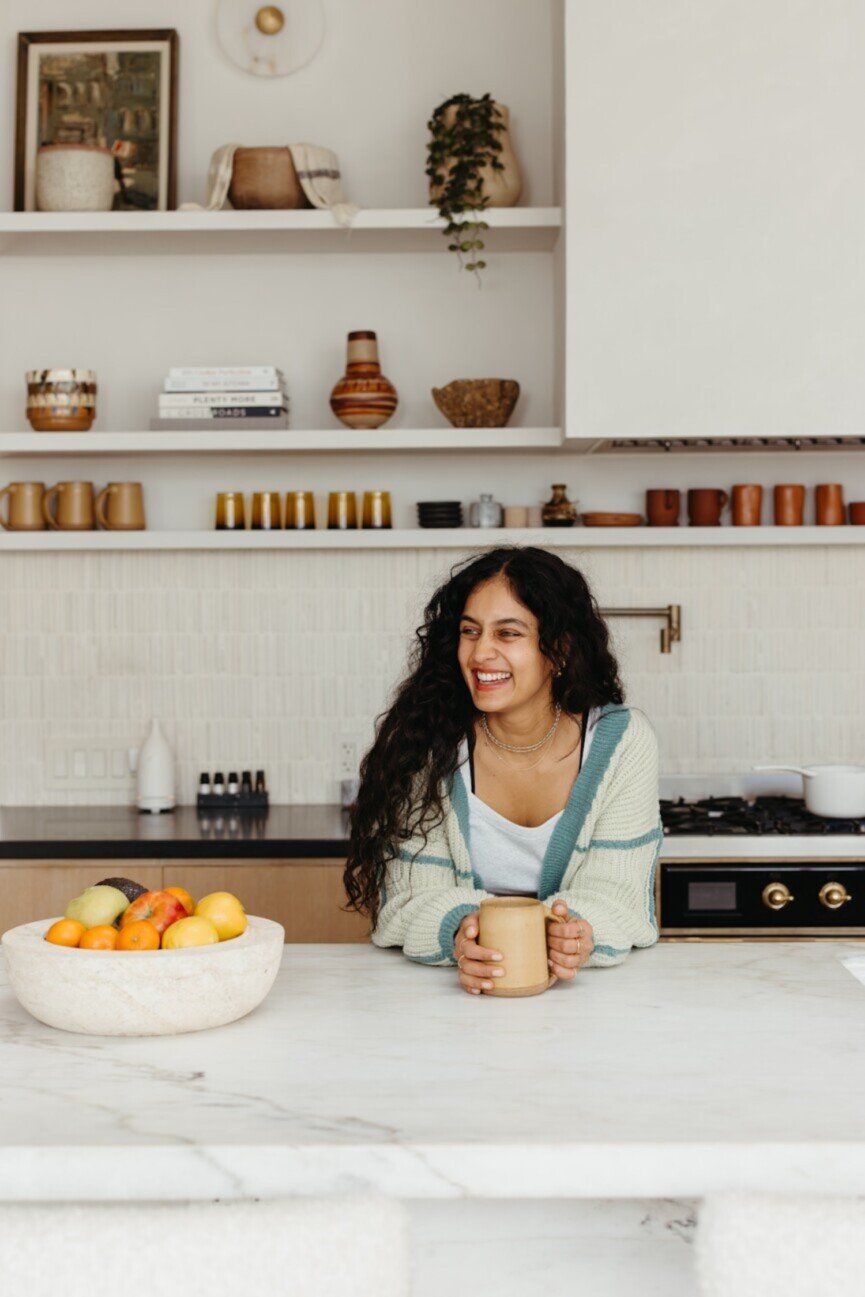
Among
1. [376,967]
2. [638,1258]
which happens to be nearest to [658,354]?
[376,967]

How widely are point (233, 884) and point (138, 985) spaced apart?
1.72 m

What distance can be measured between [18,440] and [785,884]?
2289 mm

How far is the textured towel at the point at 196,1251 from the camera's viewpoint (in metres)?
1.15

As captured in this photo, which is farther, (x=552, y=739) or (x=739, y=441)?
(x=739, y=441)

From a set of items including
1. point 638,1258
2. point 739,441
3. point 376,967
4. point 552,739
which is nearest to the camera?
point 638,1258

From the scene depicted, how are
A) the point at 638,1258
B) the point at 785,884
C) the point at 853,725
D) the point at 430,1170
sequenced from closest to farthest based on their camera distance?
1. the point at 430,1170
2. the point at 638,1258
3. the point at 785,884
4. the point at 853,725

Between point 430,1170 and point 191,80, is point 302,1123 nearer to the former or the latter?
point 430,1170

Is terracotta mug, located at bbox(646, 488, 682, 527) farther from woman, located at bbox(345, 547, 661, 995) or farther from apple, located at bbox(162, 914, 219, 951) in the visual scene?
apple, located at bbox(162, 914, 219, 951)

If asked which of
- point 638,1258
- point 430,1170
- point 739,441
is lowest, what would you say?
point 638,1258

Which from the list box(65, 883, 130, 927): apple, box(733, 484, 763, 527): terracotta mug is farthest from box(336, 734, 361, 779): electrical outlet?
box(65, 883, 130, 927): apple

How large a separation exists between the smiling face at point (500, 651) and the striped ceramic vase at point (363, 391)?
1.43 meters

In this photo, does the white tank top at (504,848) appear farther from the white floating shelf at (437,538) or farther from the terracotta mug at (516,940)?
the white floating shelf at (437,538)

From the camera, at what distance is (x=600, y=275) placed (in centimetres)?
335

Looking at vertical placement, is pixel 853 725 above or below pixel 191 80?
below
